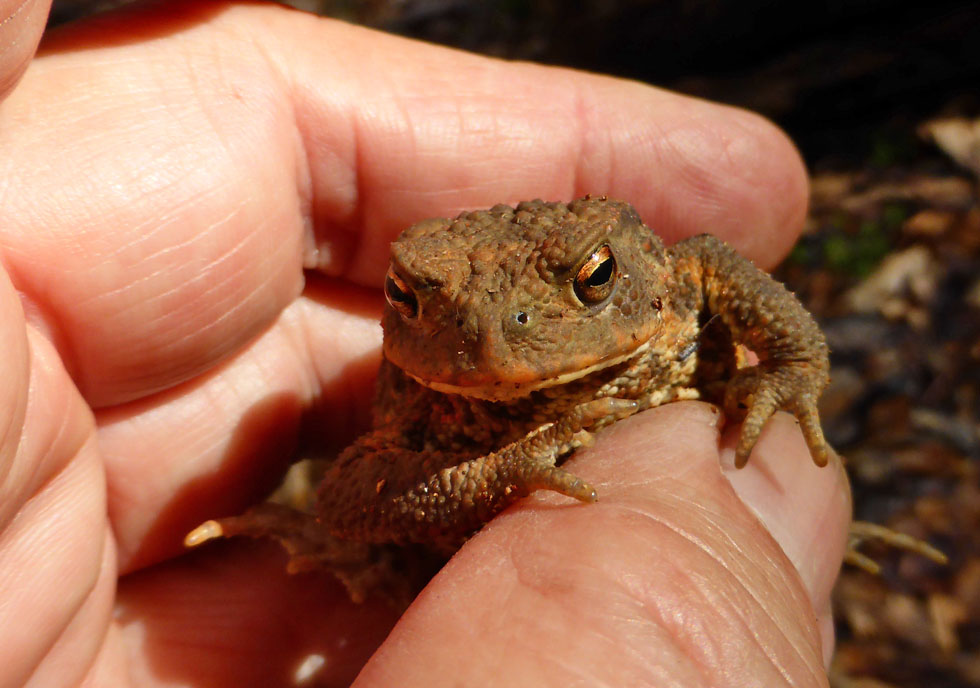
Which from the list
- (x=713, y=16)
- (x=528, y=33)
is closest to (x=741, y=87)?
(x=713, y=16)

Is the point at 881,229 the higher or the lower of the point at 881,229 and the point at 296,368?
the lower

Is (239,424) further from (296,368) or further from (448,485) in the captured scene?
(448,485)

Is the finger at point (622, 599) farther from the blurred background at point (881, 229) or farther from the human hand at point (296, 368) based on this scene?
the blurred background at point (881, 229)

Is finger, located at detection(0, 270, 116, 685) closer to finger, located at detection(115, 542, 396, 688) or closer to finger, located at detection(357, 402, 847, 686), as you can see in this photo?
finger, located at detection(115, 542, 396, 688)

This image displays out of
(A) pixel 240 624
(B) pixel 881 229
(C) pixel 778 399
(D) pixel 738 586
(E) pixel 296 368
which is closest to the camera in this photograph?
(D) pixel 738 586

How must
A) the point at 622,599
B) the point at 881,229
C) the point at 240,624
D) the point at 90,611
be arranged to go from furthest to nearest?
the point at 881,229
the point at 240,624
the point at 90,611
the point at 622,599

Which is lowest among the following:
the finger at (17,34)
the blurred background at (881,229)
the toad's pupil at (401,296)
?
the blurred background at (881,229)

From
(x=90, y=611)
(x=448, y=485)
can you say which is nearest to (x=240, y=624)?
(x=90, y=611)

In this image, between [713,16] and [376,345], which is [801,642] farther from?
[713,16]

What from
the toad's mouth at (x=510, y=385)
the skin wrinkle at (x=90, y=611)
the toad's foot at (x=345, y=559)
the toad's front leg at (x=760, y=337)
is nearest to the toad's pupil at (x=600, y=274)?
the toad's mouth at (x=510, y=385)
